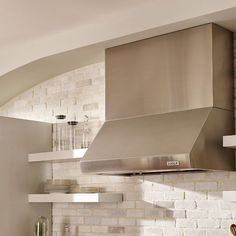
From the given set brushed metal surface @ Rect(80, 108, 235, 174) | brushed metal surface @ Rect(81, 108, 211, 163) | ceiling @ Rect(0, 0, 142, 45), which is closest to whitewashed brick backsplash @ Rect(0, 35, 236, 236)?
brushed metal surface @ Rect(80, 108, 235, 174)

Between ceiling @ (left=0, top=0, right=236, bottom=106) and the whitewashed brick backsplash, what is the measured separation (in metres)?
0.22

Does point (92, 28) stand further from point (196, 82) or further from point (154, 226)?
point (154, 226)

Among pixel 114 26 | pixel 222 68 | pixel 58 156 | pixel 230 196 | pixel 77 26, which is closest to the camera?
pixel 230 196

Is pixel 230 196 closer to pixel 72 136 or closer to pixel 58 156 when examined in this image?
pixel 58 156

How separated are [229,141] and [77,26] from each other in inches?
60.2

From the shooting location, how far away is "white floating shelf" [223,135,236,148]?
3587 mm

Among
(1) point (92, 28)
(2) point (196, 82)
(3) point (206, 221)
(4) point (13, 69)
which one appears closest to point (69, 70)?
(4) point (13, 69)

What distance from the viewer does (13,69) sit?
195 inches

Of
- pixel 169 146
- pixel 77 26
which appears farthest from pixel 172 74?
pixel 77 26

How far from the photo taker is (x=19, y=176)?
16.3ft

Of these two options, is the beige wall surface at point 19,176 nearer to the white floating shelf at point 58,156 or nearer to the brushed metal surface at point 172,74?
the white floating shelf at point 58,156

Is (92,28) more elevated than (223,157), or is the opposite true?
(92,28)

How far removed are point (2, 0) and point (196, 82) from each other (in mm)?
1386

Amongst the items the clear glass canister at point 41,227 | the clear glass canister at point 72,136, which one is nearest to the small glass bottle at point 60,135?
the clear glass canister at point 72,136
